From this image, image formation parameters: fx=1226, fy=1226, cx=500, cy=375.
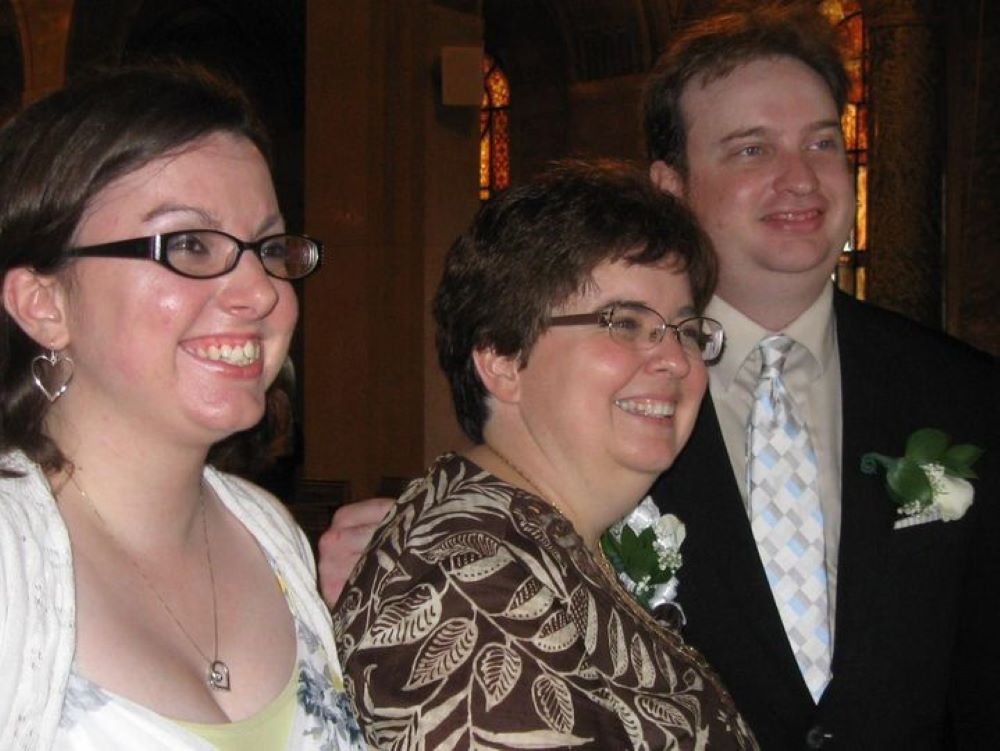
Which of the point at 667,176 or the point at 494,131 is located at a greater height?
the point at 494,131

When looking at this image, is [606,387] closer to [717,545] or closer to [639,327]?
[639,327]

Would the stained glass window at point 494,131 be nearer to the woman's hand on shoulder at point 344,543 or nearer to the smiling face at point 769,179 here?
the smiling face at point 769,179

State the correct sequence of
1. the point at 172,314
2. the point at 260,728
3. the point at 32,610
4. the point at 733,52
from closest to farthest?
the point at 32,610
the point at 172,314
the point at 260,728
the point at 733,52

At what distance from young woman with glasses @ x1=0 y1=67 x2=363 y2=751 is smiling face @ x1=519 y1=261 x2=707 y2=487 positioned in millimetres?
477

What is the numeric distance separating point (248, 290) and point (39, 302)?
29 cm

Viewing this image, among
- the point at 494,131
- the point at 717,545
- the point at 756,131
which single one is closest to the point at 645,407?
the point at 717,545

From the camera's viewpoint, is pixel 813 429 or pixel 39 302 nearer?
pixel 39 302

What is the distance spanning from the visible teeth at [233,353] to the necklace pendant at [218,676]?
1.46 ft

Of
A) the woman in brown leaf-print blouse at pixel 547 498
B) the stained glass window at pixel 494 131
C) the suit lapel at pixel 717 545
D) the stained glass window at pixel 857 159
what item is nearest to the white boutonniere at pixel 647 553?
the suit lapel at pixel 717 545

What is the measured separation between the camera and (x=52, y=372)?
5.74ft

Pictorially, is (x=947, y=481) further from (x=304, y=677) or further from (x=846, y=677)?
(x=304, y=677)

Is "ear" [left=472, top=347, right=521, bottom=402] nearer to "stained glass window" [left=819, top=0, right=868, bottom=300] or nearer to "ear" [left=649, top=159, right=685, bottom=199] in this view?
"ear" [left=649, top=159, right=685, bottom=199]

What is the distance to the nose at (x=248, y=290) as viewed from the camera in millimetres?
1733

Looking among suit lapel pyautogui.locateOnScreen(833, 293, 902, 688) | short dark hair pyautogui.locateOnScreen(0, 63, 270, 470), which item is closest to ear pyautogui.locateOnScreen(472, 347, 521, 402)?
short dark hair pyautogui.locateOnScreen(0, 63, 270, 470)
